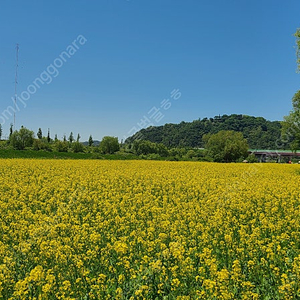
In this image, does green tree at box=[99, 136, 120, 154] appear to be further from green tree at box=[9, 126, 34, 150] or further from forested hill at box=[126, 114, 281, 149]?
green tree at box=[9, 126, 34, 150]

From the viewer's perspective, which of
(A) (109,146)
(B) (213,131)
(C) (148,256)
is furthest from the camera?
(B) (213,131)

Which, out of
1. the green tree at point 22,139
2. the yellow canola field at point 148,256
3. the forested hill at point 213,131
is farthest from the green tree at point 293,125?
the forested hill at point 213,131

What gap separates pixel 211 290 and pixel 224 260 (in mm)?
1935

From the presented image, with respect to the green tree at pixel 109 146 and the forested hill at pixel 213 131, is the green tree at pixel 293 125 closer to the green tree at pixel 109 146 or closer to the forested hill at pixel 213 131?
the green tree at pixel 109 146

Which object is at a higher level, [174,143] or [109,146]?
[174,143]

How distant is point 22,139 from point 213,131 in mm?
95987

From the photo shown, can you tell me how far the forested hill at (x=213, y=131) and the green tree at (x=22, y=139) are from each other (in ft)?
118

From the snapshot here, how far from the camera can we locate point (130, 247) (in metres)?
5.65

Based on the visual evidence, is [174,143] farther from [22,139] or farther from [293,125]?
[293,125]

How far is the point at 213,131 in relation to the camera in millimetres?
138000

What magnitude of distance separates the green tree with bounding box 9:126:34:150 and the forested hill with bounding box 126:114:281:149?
36.0 meters

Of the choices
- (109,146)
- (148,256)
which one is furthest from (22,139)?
(148,256)

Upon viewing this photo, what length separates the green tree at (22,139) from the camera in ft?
201

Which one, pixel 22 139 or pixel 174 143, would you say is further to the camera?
pixel 174 143
